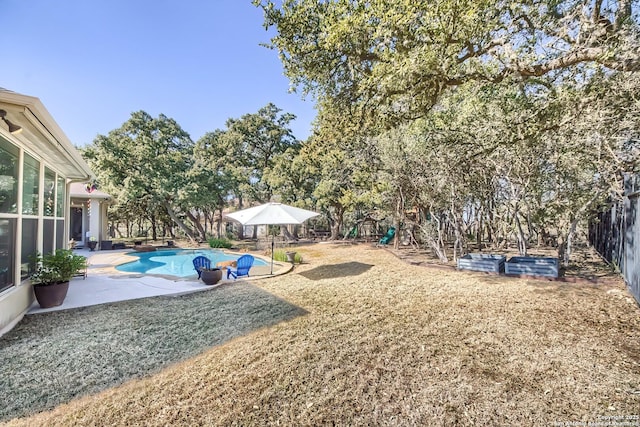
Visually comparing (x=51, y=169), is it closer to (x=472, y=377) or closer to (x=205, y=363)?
(x=205, y=363)

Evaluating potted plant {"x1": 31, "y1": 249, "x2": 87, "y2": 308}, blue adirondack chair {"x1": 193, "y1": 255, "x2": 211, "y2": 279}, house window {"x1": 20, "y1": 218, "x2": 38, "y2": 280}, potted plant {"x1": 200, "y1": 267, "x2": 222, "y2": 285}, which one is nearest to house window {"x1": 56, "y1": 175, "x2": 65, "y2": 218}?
house window {"x1": 20, "y1": 218, "x2": 38, "y2": 280}

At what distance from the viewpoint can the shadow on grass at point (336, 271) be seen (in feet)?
28.5

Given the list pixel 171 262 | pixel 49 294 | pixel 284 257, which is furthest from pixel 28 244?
pixel 171 262

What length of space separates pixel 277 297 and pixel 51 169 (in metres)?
6.20

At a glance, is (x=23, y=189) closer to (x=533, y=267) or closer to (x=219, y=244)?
(x=533, y=267)

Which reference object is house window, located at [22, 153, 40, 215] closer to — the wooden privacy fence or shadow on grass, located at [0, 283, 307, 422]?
shadow on grass, located at [0, 283, 307, 422]

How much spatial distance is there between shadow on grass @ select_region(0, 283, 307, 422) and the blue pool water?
462 centimetres

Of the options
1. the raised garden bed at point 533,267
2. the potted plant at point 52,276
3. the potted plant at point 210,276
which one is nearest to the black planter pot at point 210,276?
the potted plant at point 210,276

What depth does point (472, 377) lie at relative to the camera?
10.3 feet

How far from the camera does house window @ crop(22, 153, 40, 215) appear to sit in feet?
17.2

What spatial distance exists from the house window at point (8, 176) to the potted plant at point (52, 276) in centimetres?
128

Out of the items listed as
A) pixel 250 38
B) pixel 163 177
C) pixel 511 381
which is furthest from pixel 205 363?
pixel 163 177

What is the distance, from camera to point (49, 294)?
219 inches

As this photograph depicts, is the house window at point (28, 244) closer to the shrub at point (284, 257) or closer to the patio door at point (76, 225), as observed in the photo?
the shrub at point (284, 257)
